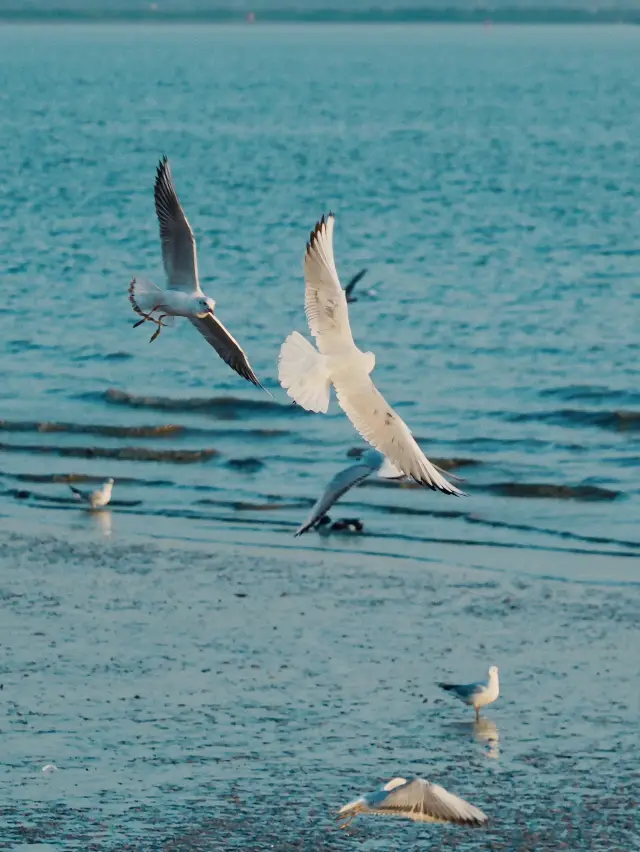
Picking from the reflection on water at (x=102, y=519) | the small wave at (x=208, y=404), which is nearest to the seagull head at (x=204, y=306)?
the reflection on water at (x=102, y=519)

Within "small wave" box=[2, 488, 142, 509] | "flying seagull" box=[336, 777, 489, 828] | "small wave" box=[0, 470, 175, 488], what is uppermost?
"small wave" box=[0, 470, 175, 488]

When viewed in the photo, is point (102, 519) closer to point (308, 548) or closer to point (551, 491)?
point (308, 548)

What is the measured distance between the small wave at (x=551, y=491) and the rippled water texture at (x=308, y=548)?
42 mm

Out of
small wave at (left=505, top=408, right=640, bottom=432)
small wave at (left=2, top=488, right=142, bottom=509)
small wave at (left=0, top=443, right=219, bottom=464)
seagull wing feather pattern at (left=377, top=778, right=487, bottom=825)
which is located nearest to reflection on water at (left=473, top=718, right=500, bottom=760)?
seagull wing feather pattern at (left=377, top=778, right=487, bottom=825)

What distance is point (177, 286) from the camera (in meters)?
10.0

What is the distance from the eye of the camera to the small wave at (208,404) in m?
19.7

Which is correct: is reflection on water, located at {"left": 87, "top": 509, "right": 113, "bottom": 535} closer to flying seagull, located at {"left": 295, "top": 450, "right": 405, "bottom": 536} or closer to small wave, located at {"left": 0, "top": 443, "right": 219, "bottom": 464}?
small wave, located at {"left": 0, "top": 443, "right": 219, "bottom": 464}

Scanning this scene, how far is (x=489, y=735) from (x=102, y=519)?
537 centimetres

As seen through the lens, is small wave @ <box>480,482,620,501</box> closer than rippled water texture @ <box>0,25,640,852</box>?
No

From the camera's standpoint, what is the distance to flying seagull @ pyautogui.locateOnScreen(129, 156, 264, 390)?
970 centimetres

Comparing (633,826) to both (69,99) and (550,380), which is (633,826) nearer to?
(550,380)

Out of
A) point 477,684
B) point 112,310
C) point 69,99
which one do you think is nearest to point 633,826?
point 477,684

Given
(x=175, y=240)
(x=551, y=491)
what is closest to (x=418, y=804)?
(x=175, y=240)

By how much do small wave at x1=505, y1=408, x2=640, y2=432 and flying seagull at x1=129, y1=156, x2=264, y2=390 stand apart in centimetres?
911
